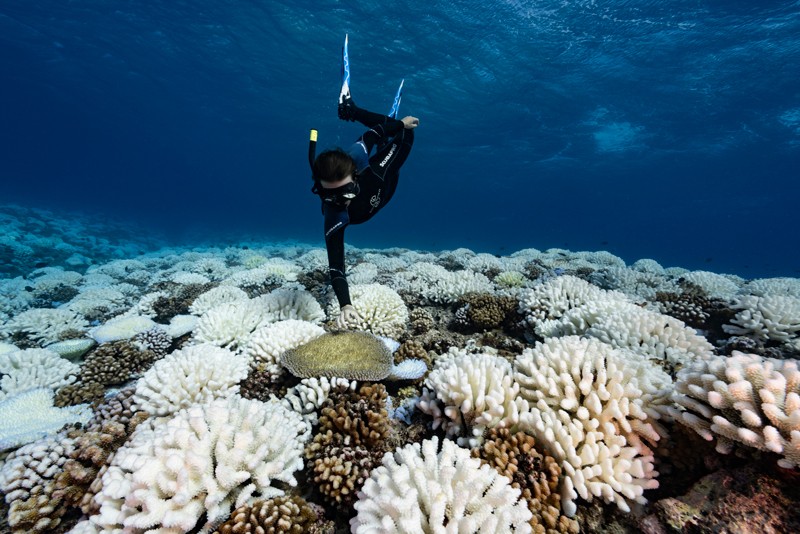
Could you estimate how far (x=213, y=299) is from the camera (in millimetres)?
7359

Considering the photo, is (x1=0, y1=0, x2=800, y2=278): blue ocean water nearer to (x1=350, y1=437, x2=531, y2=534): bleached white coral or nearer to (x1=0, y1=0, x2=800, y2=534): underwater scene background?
(x1=0, y1=0, x2=800, y2=534): underwater scene background

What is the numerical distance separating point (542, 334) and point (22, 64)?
7933 centimetres

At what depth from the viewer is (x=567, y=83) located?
3538 centimetres

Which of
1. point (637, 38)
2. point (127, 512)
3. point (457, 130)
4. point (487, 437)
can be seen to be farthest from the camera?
point (457, 130)

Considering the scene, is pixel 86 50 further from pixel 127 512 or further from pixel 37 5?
pixel 127 512

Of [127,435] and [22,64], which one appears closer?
[127,435]

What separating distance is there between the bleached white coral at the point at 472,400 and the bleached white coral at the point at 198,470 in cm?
140

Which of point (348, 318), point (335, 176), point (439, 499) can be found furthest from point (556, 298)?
point (439, 499)

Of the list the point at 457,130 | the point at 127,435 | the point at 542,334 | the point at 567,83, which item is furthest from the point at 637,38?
the point at 127,435

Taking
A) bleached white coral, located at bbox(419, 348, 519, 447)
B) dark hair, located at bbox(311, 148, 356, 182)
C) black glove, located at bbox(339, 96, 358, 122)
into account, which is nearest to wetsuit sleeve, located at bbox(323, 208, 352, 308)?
dark hair, located at bbox(311, 148, 356, 182)

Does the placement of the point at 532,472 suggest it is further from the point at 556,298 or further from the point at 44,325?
the point at 44,325

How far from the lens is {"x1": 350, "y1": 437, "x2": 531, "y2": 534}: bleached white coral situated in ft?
6.05

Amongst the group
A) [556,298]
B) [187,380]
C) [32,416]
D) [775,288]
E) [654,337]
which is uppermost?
[775,288]

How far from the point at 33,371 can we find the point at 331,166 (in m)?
5.82
